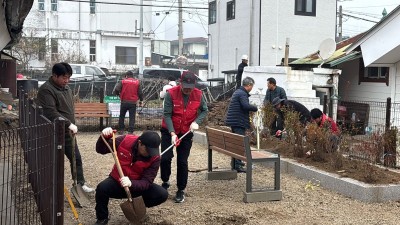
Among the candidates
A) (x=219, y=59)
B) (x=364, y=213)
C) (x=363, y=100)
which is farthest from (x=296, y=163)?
(x=219, y=59)

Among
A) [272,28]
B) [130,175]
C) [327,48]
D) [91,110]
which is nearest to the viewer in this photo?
[130,175]

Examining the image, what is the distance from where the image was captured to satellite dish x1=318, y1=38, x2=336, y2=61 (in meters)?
13.6

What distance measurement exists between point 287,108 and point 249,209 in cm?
382

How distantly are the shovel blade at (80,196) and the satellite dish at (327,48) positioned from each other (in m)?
9.74

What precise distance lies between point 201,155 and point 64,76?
4.40m

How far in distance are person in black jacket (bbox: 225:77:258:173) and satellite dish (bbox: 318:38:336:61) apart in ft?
22.5

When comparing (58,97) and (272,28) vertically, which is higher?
(272,28)

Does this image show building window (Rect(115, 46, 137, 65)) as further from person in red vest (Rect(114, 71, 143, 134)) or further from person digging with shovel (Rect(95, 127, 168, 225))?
person digging with shovel (Rect(95, 127, 168, 225))

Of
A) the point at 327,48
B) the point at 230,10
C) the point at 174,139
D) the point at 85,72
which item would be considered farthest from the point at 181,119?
the point at 230,10

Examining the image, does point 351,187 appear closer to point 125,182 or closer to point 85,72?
point 125,182

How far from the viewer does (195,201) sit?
20.1ft

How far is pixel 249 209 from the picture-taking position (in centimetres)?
581

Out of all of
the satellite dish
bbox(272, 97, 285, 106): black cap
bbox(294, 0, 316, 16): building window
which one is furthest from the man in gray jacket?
bbox(294, 0, 316, 16): building window

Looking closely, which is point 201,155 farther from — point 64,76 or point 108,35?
point 108,35
